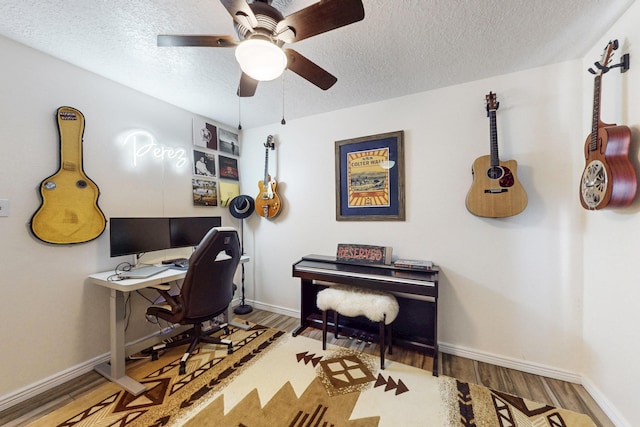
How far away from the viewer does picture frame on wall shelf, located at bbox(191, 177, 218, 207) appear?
282 centimetres

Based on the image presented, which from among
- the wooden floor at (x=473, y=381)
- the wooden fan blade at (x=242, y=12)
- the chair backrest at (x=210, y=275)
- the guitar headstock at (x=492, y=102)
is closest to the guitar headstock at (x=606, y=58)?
the guitar headstock at (x=492, y=102)

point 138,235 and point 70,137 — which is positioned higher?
point 70,137

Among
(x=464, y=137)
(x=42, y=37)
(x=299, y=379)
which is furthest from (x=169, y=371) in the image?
(x=464, y=137)

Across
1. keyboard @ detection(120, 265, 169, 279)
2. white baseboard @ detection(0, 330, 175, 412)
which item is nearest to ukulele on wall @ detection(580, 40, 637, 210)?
keyboard @ detection(120, 265, 169, 279)

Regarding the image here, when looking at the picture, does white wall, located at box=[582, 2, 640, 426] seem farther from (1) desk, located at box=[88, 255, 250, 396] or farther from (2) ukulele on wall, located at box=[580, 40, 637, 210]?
(1) desk, located at box=[88, 255, 250, 396]

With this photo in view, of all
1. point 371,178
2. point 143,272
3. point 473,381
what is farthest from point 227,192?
point 473,381

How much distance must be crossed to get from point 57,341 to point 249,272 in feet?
5.88

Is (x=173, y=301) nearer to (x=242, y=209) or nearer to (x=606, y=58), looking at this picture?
(x=242, y=209)

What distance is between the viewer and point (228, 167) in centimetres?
319

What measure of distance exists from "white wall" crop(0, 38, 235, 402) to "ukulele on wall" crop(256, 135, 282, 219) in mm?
1181

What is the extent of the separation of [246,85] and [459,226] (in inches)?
80.0

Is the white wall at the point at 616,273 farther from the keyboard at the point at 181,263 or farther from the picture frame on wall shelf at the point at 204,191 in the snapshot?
the picture frame on wall shelf at the point at 204,191

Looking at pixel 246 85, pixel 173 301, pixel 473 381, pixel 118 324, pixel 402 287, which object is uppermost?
pixel 246 85

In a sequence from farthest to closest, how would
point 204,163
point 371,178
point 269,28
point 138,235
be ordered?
point 204,163 < point 371,178 < point 138,235 < point 269,28
